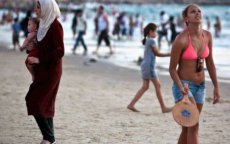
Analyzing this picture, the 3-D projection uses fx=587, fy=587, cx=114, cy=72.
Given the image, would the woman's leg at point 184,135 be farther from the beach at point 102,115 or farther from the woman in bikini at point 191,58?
the beach at point 102,115

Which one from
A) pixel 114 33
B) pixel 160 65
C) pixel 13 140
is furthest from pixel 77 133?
pixel 114 33

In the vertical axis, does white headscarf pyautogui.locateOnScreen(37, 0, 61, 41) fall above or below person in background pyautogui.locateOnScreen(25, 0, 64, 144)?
above

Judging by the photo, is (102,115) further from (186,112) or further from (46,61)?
(186,112)

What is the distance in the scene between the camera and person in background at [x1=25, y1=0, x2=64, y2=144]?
5723 millimetres

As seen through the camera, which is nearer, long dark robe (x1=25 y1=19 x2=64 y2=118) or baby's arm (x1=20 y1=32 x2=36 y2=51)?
long dark robe (x1=25 y1=19 x2=64 y2=118)

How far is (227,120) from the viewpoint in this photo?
802cm

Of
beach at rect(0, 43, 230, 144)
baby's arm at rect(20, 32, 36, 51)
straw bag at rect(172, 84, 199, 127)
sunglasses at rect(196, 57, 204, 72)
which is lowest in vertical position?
beach at rect(0, 43, 230, 144)

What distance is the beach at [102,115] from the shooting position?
6863 millimetres

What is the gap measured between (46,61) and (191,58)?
1.45 meters

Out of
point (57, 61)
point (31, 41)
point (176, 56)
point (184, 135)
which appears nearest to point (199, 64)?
point (176, 56)

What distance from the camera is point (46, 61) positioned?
575 cm

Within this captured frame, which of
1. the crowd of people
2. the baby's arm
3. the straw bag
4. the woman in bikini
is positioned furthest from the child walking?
the straw bag

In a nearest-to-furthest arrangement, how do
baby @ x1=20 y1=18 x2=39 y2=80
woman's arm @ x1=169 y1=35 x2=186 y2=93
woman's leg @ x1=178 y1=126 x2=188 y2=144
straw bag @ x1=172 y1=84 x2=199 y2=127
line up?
straw bag @ x1=172 y1=84 x2=199 y2=127 → woman's arm @ x1=169 y1=35 x2=186 y2=93 → woman's leg @ x1=178 y1=126 x2=188 y2=144 → baby @ x1=20 y1=18 x2=39 y2=80

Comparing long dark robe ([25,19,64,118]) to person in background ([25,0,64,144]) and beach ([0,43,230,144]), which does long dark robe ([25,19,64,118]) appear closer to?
person in background ([25,0,64,144])
